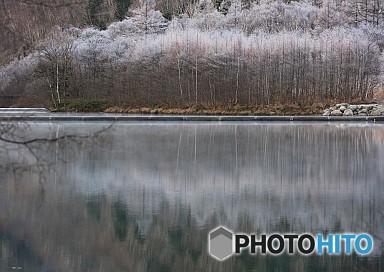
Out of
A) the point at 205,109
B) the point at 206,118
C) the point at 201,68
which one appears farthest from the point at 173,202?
the point at 201,68

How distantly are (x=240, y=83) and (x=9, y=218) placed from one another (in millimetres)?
20619

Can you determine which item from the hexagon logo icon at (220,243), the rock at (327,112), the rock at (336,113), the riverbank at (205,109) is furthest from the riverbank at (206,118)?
the hexagon logo icon at (220,243)

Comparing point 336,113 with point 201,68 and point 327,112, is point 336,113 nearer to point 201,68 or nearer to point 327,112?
point 327,112

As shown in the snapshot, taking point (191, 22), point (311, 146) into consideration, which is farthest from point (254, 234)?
point (191, 22)

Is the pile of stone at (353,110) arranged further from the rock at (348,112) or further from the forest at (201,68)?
the forest at (201,68)

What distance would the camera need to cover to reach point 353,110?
82.1 ft

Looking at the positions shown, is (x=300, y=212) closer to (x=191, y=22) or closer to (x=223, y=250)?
(x=223, y=250)

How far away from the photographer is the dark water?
18.4 ft

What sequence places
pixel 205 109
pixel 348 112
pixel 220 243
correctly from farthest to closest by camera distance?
pixel 205 109
pixel 348 112
pixel 220 243

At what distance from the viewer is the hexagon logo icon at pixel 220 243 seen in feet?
18.8

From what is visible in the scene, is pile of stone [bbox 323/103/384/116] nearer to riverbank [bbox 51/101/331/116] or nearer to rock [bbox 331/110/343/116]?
rock [bbox 331/110/343/116]

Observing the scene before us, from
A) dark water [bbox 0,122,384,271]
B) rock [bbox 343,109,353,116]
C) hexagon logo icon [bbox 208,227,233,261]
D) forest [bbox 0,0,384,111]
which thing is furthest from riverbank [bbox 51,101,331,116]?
A: hexagon logo icon [bbox 208,227,233,261]

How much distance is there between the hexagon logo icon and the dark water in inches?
3.3

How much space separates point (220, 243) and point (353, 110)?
773 inches
